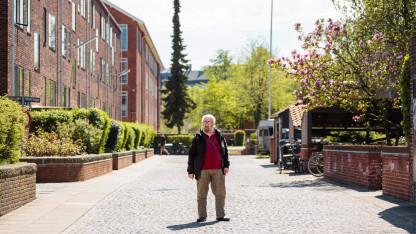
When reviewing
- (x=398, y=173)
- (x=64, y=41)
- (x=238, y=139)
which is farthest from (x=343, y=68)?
(x=238, y=139)

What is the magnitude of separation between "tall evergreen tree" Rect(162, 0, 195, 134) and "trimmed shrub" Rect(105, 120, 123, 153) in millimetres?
47704

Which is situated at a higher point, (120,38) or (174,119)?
(120,38)

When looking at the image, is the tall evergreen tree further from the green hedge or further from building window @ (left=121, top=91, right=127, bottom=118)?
the green hedge

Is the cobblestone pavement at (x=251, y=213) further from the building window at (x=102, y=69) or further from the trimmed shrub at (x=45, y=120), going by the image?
the building window at (x=102, y=69)

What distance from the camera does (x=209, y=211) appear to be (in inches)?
418

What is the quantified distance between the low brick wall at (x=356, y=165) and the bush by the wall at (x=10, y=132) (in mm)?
8489

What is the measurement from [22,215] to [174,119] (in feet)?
209

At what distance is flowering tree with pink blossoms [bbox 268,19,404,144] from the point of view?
18.8 m

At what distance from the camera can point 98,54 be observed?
48.8 m

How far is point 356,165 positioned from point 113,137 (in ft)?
40.1

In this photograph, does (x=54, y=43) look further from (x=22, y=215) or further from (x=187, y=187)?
(x=22, y=215)

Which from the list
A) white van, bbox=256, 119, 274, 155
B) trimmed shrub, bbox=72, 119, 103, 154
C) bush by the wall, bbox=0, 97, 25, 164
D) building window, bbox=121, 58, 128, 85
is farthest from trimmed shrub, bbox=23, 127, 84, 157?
building window, bbox=121, 58, 128, 85

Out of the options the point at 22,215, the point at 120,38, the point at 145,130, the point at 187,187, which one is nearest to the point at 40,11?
the point at 145,130

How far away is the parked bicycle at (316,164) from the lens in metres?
20.8
